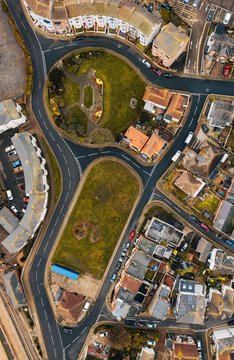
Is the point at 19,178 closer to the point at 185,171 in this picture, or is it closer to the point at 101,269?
the point at 101,269

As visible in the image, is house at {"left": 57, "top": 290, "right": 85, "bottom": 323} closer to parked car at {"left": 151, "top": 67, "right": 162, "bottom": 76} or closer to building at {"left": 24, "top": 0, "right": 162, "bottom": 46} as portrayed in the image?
parked car at {"left": 151, "top": 67, "right": 162, "bottom": 76}

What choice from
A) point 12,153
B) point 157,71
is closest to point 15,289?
point 12,153

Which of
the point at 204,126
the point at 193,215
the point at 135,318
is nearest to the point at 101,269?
the point at 135,318

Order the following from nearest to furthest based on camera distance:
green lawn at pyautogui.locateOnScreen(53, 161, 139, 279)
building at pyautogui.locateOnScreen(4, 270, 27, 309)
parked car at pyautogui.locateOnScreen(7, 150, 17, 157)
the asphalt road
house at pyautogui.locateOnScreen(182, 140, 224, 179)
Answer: building at pyautogui.locateOnScreen(4, 270, 27, 309) < house at pyautogui.locateOnScreen(182, 140, 224, 179) < parked car at pyautogui.locateOnScreen(7, 150, 17, 157) < green lawn at pyautogui.locateOnScreen(53, 161, 139, 279) < the asphalt road

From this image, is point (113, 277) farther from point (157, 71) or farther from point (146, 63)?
point (146, 63)

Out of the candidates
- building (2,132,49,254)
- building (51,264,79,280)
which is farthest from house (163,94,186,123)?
building (51,264,79,280)

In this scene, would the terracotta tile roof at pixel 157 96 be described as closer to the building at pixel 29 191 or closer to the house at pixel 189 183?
the house at pixel 189 183
